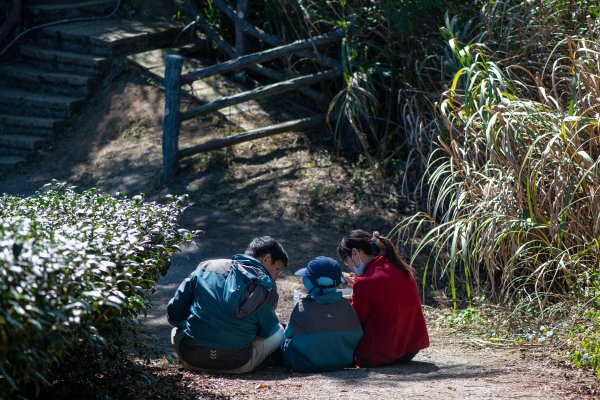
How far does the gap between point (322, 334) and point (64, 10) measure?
25.2 feet

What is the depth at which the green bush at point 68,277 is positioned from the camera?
10.2 feet

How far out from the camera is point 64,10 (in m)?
11.3

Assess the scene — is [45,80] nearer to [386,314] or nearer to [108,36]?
[108,36]

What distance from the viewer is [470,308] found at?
20.8 feet

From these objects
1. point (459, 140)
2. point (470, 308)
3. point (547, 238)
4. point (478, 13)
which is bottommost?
point (470, 308)

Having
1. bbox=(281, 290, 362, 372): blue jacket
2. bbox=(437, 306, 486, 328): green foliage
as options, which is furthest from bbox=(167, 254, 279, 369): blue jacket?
bbox=(437, 306, 486, 328): green foliage

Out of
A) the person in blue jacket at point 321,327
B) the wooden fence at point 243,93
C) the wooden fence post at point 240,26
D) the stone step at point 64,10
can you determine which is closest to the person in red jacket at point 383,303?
the person in blue jacket at point 321,327

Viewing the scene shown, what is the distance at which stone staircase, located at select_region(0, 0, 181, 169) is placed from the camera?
1005 centimetres

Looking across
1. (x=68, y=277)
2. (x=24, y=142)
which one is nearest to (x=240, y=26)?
(x=24, y=142)

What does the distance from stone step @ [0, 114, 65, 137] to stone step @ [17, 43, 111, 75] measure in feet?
2.52

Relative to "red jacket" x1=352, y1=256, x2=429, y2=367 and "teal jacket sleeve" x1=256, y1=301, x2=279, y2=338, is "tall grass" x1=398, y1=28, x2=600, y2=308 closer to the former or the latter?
"red jacket" x1=352, y1=256, x2=429, y2=367

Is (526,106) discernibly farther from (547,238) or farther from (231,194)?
(231,194)

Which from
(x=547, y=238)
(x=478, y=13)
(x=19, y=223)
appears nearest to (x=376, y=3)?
(x=478, y=13)

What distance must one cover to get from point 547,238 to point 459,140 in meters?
1.50
